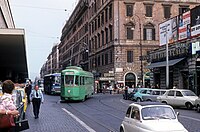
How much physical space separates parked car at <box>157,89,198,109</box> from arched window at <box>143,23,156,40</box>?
3683 cm

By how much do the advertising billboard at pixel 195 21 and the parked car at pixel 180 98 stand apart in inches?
397

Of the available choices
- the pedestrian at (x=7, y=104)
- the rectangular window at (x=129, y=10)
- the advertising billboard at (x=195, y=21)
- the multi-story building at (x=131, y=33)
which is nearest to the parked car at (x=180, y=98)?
the advertising billboard at (x=195, y=21)

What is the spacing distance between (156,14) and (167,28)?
72.3 ft

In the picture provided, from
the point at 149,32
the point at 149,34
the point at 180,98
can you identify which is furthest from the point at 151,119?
the point at 149,32

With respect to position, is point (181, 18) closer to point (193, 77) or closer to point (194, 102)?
point (193, 77)

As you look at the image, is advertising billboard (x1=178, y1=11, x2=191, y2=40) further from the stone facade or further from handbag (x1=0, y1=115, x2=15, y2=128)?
handbag (x1=0, y1=115, x2=15, y2=128)

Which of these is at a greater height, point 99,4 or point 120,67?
point 99,4

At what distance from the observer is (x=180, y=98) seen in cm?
2659

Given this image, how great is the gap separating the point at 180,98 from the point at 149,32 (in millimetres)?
38779

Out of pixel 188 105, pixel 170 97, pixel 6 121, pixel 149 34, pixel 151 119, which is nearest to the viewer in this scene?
pixel 6 121

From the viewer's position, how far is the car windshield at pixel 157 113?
1046 centimetres

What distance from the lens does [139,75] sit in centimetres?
6312

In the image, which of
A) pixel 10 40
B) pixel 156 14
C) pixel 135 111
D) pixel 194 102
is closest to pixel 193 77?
pixel 194 102

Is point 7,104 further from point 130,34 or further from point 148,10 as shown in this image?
point 148,10
